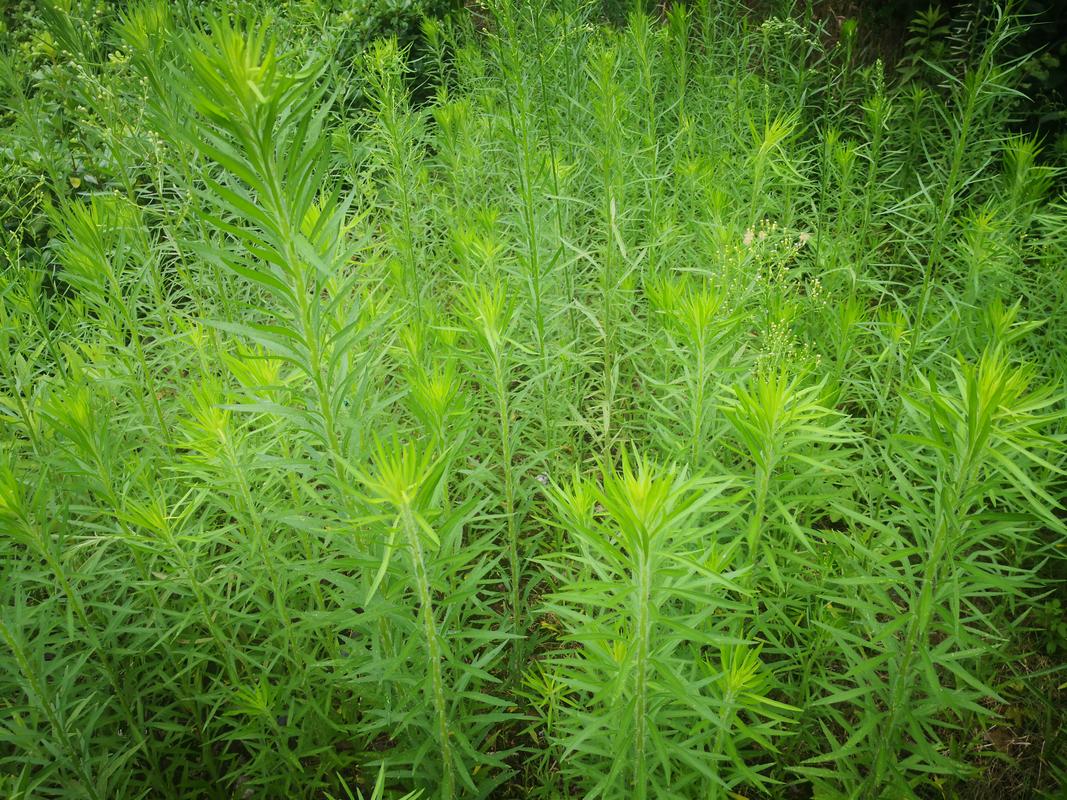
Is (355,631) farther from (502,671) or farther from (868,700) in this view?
(868,700)

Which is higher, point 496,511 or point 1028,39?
point 1028,39

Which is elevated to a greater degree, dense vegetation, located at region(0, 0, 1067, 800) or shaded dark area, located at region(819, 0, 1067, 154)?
shaded dark area, located at region(819, 0, 1067, 154)

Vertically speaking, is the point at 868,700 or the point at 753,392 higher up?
the point at 753,392

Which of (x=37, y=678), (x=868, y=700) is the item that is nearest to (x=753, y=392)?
(x=868, y=700)

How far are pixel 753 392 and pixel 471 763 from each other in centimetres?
133

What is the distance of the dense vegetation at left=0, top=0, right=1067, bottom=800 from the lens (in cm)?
143

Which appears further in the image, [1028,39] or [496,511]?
[1028,39]

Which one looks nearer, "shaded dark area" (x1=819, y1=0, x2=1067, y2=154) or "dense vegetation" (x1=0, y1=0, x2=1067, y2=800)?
"dense vegetation" (x1=0, y1=0, x2=1067, y2=800)

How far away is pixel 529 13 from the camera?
2.91 metres

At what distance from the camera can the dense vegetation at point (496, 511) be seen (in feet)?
4.69

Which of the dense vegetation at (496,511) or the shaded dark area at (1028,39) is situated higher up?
the shaded dark area at (1028,39)

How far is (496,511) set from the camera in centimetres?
243

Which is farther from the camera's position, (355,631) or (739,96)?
(739,96)

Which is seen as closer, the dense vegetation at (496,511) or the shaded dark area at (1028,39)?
the dense vegetation at (496,511)
